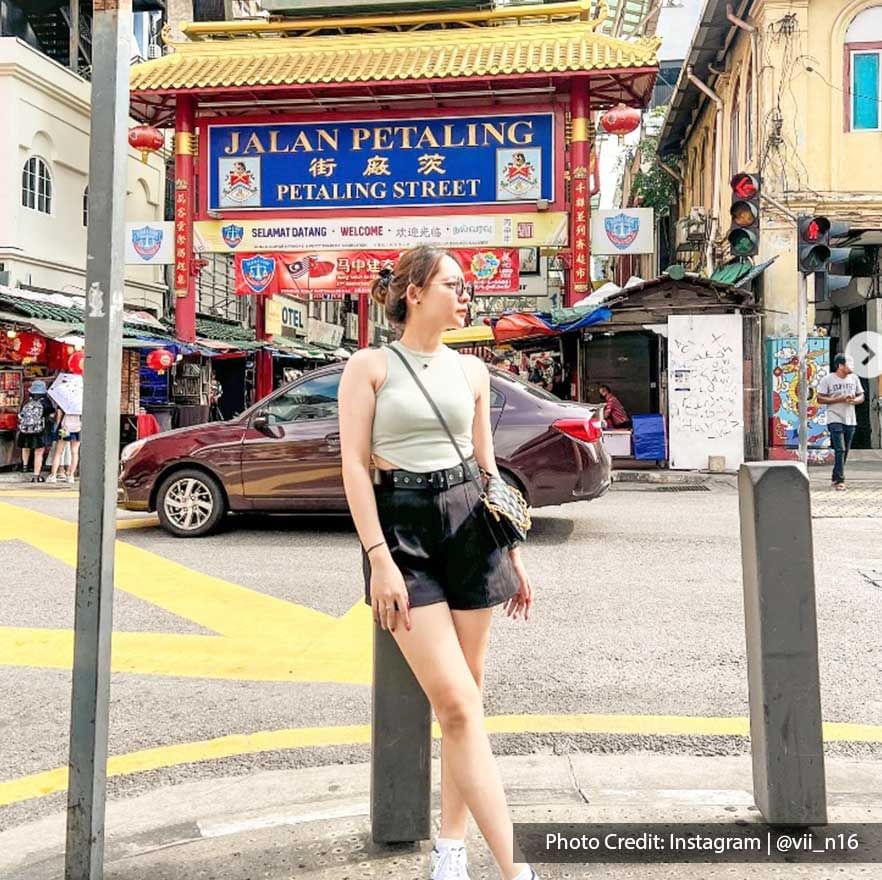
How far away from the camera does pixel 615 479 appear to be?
1521 centimetres

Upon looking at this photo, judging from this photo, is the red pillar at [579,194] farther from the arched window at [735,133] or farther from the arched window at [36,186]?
the arched window at [36,186]

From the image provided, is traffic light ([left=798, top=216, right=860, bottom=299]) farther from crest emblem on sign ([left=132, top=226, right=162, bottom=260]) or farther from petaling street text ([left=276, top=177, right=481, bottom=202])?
crest emblem on sign ([left=132, top=226, right=162, bottom=260])

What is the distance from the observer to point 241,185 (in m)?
18.8

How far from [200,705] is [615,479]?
11.3 metres

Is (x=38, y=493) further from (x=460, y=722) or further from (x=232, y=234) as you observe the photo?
(x=460, y=722)

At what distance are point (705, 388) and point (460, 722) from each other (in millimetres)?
13655

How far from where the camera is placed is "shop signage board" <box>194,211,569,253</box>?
701 inches

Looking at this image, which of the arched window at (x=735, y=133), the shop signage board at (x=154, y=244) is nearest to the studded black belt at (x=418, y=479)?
the shop signage board at (x=154, y=244)

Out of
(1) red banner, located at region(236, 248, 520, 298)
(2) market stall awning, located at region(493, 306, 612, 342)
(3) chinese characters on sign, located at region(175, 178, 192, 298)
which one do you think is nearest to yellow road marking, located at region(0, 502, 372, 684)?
(2) market stall awning, located at region(493, 306, 612, 342)

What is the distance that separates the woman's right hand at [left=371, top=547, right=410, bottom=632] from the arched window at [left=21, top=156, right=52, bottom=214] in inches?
872

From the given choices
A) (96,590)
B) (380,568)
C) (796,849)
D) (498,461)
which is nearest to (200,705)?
(96,590)

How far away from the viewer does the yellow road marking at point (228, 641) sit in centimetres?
514

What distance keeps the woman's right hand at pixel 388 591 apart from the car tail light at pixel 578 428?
249 inches

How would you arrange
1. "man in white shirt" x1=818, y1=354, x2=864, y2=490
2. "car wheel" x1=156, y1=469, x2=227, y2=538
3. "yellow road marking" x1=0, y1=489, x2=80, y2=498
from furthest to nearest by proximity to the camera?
1. "man in white shirt" x1=818, y1=354, x2=864, y2=490
2. "yellow road marking" x1=0, y1=489, x2=80, y2=498
3. "car wheel" x1=156, y1=469, x2=227, y2=538
